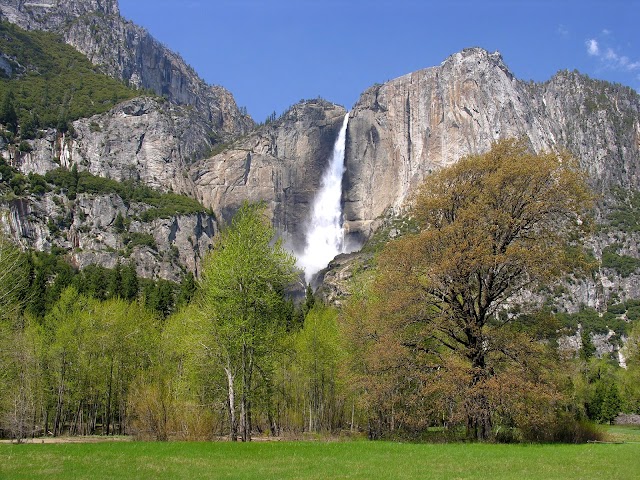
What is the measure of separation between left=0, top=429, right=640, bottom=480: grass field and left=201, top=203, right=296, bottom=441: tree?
5869mm

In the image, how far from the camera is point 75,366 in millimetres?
42750

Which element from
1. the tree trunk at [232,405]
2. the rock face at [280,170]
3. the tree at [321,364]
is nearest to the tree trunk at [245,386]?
the tree trunk at [232,405]

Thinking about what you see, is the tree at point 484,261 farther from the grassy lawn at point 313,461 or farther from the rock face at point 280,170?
the rock face at point 280,170

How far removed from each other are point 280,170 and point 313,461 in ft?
572

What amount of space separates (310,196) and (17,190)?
9135cm

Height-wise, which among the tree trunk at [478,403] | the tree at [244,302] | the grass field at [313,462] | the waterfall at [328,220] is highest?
the waterfall at [328,220]

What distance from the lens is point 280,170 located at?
189625mm

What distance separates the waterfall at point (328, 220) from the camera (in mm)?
182250

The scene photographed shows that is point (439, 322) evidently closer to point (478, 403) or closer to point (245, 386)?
point (478, 403)

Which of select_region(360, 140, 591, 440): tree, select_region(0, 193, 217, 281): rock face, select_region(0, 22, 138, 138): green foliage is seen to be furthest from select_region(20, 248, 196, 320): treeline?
select_region(0, 22, 138, 138): green foliage

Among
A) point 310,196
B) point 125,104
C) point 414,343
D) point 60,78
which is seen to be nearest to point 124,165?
point 125,104

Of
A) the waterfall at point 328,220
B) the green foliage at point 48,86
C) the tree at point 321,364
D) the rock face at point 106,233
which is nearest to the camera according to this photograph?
the tree at point 321,364

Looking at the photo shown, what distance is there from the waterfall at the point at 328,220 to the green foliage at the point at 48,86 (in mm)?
65255

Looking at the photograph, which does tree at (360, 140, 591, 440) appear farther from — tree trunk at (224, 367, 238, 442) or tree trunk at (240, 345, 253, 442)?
tree trunk at (224, 367, 238, 442)
